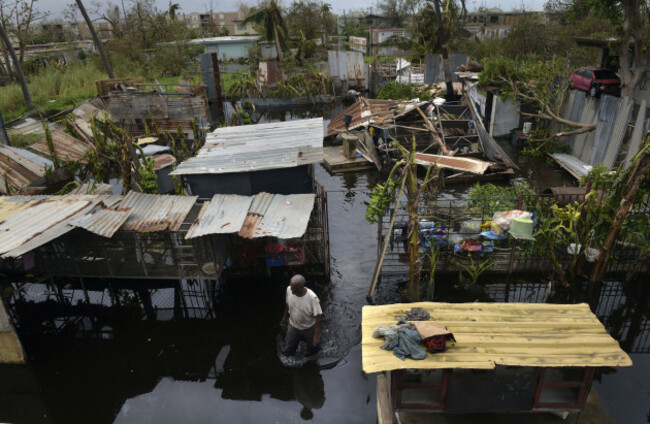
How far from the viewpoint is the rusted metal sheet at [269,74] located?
1163 inches

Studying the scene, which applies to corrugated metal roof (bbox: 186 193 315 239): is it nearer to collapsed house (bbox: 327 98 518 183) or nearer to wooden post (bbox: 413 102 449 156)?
collapsed house (bbox: 327 98 518 183)

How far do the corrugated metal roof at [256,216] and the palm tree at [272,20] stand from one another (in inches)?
1096

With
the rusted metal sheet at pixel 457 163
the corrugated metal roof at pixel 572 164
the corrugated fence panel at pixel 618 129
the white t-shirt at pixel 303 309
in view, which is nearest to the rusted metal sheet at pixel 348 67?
the rusted metal sheet at pixel 457 163

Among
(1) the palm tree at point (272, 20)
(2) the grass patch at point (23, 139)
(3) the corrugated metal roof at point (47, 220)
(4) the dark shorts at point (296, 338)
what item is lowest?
(4) the dark shorts at point (296, 338)

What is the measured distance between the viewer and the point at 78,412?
6727 mm

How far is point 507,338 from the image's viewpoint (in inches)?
204

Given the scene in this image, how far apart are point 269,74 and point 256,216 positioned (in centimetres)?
2397

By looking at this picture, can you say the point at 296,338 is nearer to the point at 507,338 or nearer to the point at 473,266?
the point at 507,338

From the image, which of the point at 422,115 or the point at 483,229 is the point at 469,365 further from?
the point at 422,115

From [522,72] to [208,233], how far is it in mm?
15216

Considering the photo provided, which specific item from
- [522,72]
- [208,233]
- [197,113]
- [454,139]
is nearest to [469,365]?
[208,233]

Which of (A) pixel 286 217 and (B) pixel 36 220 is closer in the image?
(B) pixel 36 220

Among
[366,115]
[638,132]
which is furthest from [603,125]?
[366,115]

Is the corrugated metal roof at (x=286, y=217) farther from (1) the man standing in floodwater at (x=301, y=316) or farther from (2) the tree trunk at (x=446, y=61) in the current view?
(2) the tree trunk at (x=446, y=61)
